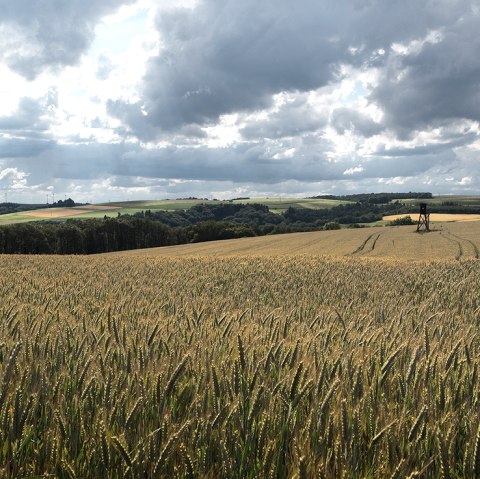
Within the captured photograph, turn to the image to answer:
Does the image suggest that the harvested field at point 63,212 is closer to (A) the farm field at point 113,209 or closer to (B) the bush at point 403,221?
(A) the farm field at point 113,209

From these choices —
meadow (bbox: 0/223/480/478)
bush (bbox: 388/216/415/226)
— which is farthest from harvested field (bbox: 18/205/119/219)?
meadow (bbox: 0/223/480/478)

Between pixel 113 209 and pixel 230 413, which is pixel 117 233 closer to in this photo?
pixel 113 209

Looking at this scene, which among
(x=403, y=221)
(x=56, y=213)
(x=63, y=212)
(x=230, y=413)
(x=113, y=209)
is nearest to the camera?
(x=230, y=413)

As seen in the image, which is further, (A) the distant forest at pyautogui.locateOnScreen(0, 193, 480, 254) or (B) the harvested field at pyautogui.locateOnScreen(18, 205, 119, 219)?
(B) the harvested field at pyautogui.locateOnScreen(18, 205, 119, 219)

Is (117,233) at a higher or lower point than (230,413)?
lower

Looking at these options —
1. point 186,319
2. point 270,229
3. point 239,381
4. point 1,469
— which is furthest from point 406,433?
point 270,229

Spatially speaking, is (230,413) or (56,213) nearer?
(230,413)

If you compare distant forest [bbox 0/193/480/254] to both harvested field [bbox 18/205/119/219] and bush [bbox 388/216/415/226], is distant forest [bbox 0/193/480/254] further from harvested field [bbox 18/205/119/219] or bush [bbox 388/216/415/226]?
harvested field [bbox 18/205/119/219]

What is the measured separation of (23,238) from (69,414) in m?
86.4

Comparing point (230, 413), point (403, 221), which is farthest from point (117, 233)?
point (230, 413)

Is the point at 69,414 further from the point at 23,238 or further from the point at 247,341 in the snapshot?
the point at 23,238

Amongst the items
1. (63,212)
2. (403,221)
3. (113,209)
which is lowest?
(403,221)

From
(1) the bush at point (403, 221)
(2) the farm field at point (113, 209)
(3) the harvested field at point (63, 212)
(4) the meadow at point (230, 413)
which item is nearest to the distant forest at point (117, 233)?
(1) the bush at point (403, 221)

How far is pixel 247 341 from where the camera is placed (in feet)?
15.8
